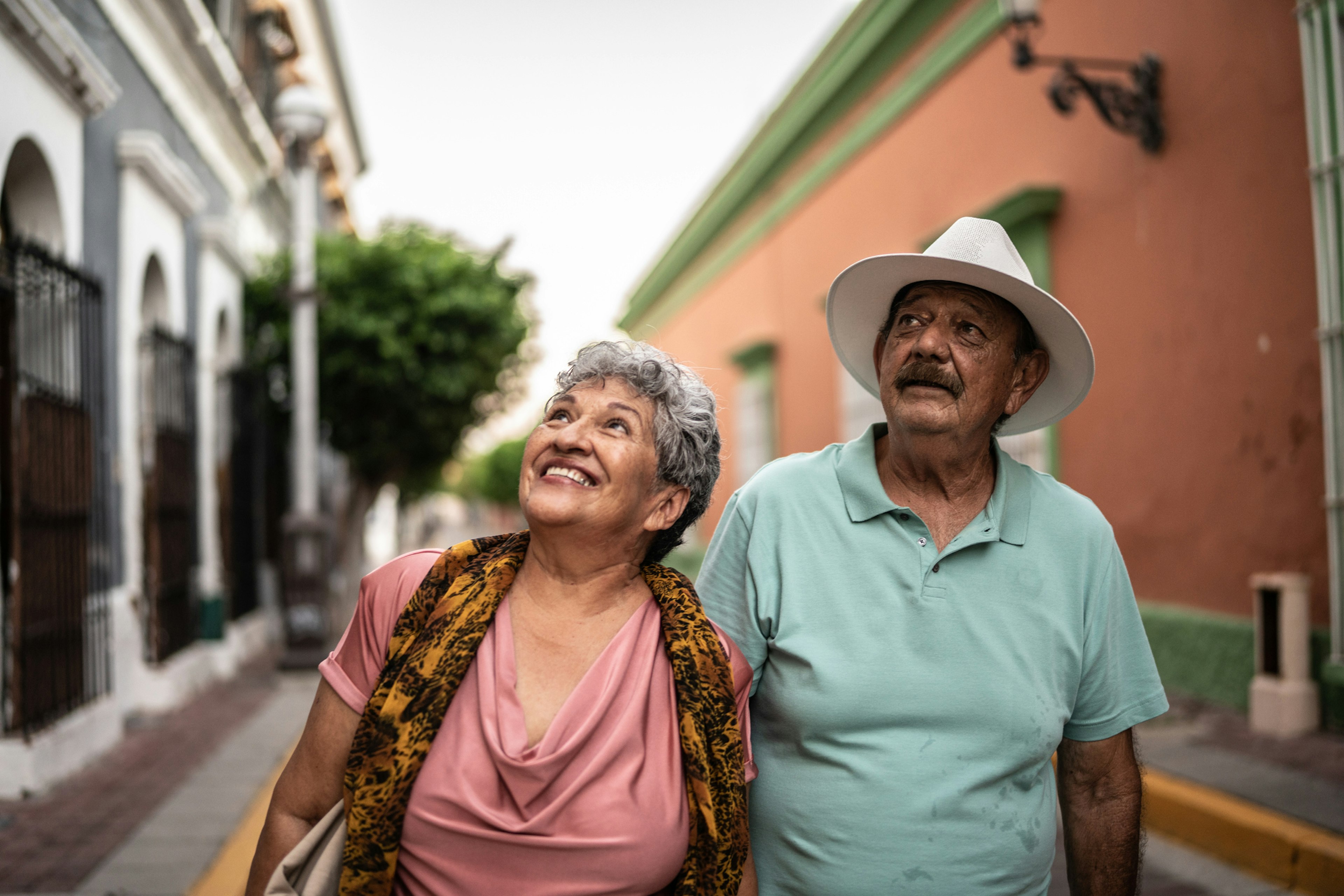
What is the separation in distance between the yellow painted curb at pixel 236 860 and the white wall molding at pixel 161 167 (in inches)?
171

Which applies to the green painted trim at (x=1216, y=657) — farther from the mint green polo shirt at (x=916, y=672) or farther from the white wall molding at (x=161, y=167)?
the white wall molding at (x=161, y=167)

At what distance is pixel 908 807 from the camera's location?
6.47 ft

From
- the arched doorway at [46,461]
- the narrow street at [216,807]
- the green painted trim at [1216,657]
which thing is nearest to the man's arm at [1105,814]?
the narrow street at [216,807]

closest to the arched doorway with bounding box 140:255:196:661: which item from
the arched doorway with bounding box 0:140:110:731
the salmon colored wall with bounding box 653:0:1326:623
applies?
the arched doorway with bounding box 0:140:110:731

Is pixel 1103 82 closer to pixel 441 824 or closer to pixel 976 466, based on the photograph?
pixel 976 466

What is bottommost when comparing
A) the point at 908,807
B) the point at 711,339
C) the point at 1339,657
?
the point at 1339,657

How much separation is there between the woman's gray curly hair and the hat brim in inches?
14.4

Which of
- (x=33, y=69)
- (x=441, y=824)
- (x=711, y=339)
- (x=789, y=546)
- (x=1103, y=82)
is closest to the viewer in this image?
(x=441, y=824)

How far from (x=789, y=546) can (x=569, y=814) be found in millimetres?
656

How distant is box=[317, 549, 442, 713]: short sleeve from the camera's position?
1.95 meters

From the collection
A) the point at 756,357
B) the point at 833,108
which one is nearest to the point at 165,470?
the point at 833,108

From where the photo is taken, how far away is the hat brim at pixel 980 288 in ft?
7.23

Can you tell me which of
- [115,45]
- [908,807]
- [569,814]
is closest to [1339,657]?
[908,807]

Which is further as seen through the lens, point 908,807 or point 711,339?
point 711,339
